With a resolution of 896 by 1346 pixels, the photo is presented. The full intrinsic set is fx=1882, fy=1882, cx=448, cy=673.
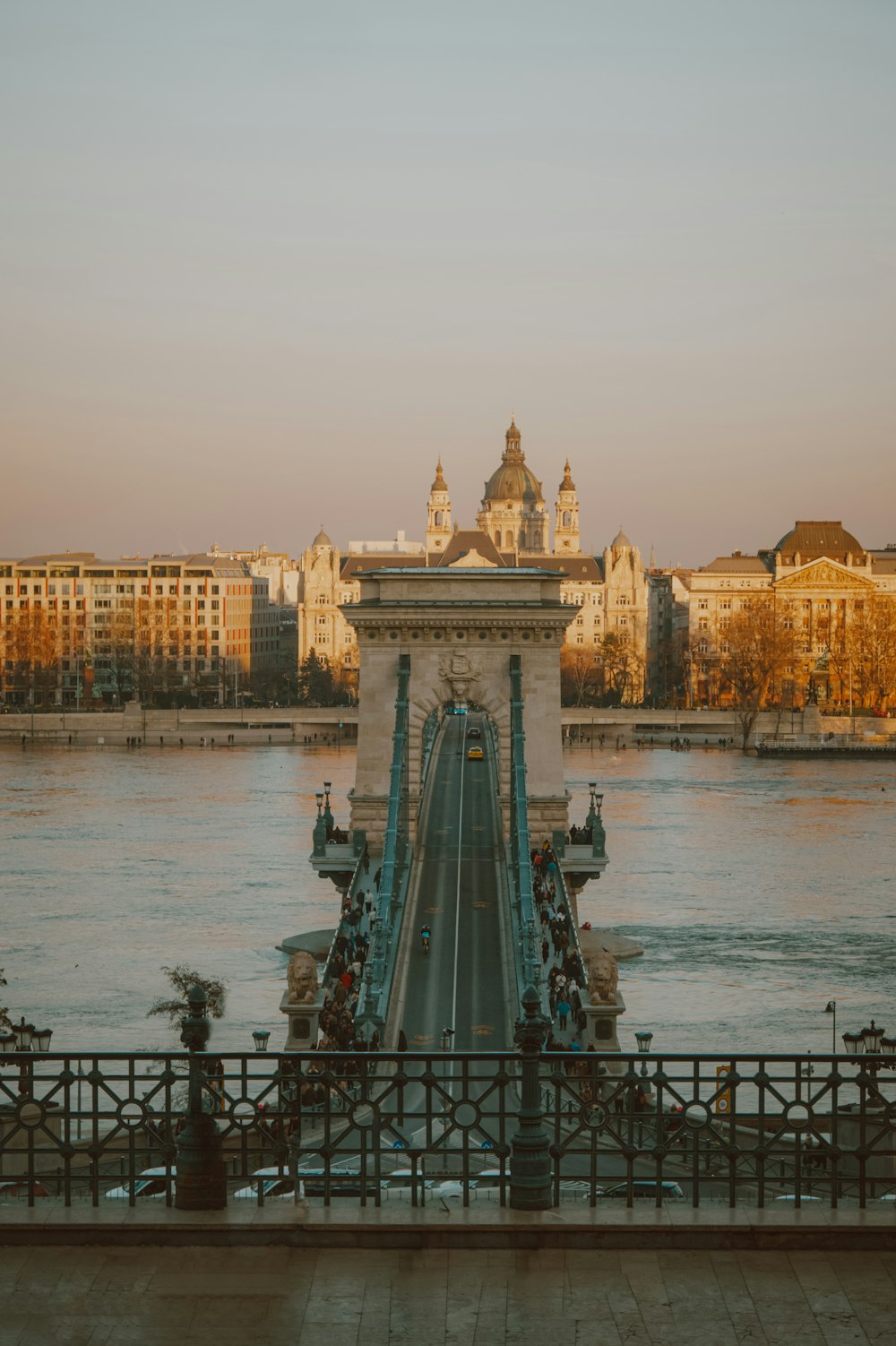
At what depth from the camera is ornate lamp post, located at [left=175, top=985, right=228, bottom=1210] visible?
987 centimetres

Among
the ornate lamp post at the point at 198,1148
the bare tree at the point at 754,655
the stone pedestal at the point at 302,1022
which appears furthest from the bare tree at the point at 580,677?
the ornate lamp post at the point at 198,1148

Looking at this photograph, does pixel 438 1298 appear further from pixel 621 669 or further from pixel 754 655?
pixel 621 669

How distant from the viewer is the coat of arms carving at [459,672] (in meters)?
47.2

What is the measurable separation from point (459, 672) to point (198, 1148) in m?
37.4

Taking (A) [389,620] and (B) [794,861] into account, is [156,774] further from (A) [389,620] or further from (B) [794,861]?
(A) [389,620]

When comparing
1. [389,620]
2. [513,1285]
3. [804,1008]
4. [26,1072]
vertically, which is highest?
[389,620]

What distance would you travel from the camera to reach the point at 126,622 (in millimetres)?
149250

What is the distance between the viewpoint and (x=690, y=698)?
13625cm

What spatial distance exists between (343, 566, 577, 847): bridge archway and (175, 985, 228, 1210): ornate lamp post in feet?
120

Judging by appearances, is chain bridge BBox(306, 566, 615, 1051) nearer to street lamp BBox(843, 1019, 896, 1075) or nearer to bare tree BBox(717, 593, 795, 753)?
street lamp BBox(843, 1019, 896, 1075)

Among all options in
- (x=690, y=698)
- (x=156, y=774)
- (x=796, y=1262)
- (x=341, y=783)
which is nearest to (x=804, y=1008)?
(x=796, y=1262)

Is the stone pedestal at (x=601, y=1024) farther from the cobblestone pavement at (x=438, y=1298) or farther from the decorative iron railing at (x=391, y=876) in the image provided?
the cobblestone pavement at (x=438, y=1298)

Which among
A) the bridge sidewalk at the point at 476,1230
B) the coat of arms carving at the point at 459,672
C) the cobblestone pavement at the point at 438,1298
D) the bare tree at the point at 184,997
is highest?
the coat of arms carving at the point at 459,672

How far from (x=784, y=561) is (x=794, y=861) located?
299ft
